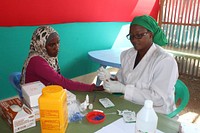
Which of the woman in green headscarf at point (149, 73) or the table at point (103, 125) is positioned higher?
the woman in green headscarf at point (149, 73)

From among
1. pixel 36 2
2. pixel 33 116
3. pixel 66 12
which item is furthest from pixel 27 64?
pixel 66 12

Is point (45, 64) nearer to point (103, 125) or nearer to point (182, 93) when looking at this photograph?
point (103, 125)

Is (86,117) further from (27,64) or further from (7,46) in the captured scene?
(7,46)

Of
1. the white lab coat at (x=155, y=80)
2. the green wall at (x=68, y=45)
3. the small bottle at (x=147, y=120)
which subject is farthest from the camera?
the green wall at (x=68, y=45)

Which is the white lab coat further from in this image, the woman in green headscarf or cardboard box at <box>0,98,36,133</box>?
cardboard box at <box>0,98,36,133</box>

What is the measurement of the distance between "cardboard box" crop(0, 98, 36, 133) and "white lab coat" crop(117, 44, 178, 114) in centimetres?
62

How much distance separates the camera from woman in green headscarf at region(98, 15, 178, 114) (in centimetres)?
132

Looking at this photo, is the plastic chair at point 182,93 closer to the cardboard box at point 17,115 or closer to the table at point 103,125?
the table at point 103,125

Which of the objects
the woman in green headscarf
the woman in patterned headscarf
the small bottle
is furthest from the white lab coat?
the small bottle

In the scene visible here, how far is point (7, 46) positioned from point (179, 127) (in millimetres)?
2021

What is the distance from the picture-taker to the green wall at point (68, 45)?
2340mm

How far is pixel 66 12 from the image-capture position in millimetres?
2869

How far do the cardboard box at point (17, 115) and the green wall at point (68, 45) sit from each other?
4.85ft

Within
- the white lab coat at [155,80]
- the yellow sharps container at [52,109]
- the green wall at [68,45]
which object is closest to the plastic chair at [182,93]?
the white lab coat at [155,80]
